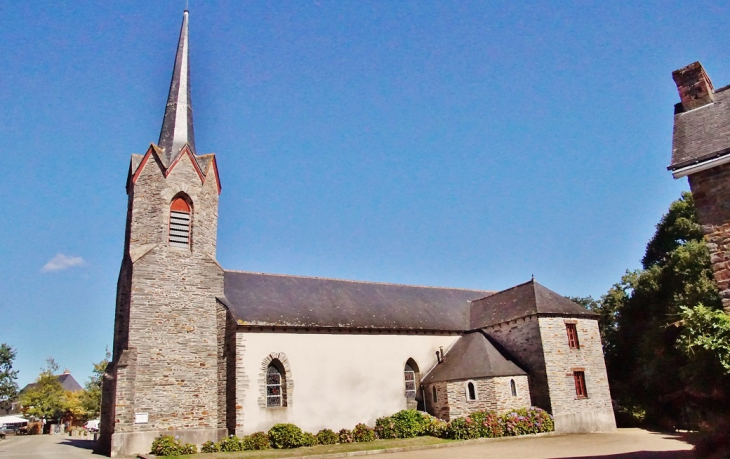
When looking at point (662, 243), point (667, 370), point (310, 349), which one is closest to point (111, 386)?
point (310, 349)

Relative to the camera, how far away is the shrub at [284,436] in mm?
19953

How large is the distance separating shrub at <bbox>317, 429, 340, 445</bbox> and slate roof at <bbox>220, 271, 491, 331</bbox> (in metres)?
4.58

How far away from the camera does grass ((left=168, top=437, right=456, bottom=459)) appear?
17.6m

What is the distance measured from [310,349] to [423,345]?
6.52 meters

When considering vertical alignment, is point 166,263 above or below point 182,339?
above

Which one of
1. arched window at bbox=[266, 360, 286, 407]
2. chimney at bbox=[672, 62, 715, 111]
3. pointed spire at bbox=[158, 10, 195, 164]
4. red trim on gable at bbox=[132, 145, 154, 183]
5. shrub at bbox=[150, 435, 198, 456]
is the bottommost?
shrub at bbox=[150, 435, 198, 456]

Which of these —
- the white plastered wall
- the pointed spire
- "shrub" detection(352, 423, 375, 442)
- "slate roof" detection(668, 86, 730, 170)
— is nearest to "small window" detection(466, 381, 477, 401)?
the white plastered wall

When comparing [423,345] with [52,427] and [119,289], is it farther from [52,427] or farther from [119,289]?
[52,427]

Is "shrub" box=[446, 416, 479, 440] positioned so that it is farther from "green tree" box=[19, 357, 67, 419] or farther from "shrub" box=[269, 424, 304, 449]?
"green tree" box=[19, 357, 67, 419]

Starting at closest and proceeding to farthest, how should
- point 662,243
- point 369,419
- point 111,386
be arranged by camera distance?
point 111,386 → point 369,419 → point 662,243

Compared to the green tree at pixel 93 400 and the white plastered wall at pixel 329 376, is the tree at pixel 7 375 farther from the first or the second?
the white plastered wall at pixel 329 376

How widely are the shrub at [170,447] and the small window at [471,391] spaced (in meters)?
11.9

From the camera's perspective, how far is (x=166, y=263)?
22.0m

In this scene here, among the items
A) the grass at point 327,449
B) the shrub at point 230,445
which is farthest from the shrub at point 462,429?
the shrub at point 230,445
